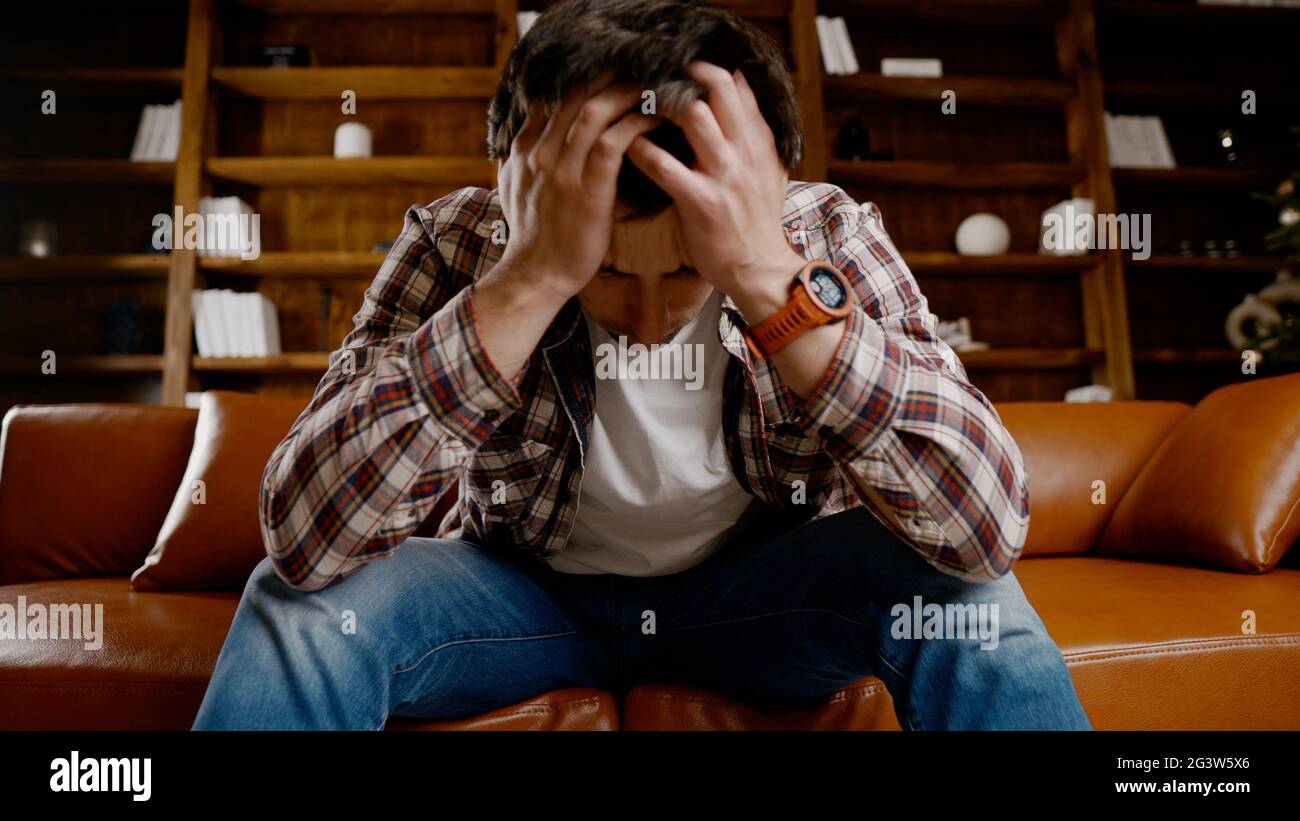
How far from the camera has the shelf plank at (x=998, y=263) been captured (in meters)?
3.37

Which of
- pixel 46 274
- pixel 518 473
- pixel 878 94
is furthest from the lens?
pixel 878 94

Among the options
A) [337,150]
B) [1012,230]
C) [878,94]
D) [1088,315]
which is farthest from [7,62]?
[1088,315]

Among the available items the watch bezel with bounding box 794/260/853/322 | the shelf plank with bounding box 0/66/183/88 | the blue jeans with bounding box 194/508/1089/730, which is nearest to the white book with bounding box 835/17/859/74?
the shelf plank with bounding box 0/66/183/88

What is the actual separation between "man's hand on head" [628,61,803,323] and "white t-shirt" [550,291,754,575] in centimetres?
Result: 27

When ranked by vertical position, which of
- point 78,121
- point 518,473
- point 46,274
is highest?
point 78,121

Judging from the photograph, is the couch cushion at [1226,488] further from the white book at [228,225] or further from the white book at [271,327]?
the white book at [228,225]

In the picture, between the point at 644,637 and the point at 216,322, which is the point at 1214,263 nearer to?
the point at 644,637

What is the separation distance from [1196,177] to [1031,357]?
3.68 ft

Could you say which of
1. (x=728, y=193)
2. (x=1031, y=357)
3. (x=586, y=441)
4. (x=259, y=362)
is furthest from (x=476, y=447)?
(x=1031, y=357)

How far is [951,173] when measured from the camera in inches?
137

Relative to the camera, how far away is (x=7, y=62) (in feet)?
11.0

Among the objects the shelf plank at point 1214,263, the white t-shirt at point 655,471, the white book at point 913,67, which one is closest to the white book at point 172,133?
the white book at point 913,67
